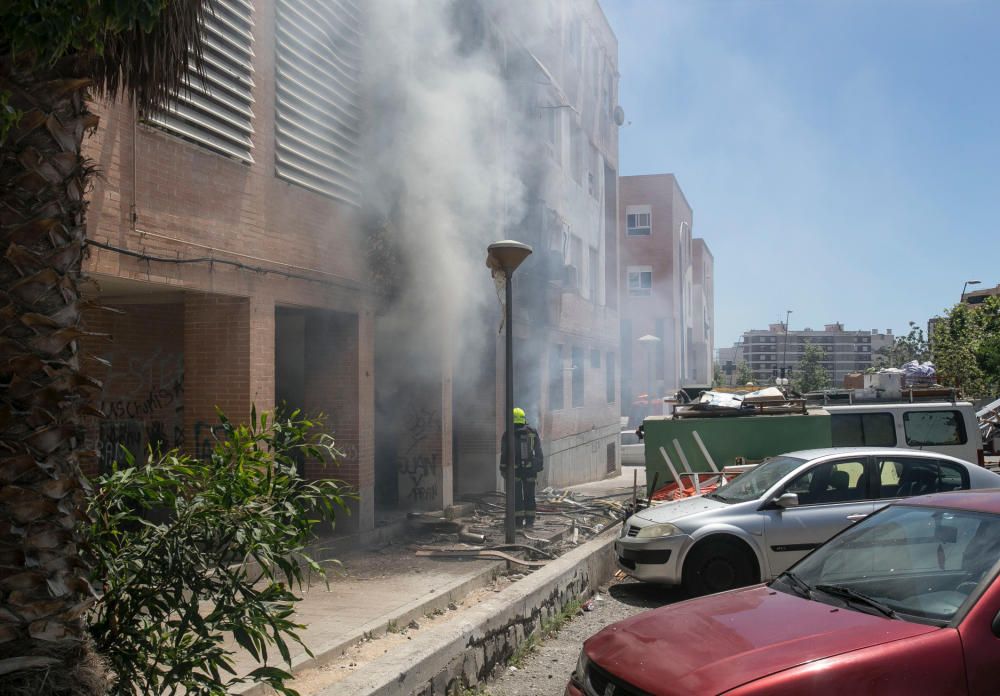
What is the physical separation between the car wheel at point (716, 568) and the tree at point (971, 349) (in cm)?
2121

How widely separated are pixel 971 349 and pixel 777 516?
26.4 metres

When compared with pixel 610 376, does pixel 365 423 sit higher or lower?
lower

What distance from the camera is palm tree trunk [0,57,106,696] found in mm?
2855

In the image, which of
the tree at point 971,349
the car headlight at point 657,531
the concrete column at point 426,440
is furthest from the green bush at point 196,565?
the tree at point 971,349

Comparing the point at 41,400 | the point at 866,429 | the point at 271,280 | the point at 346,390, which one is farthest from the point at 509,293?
the point at 41,400

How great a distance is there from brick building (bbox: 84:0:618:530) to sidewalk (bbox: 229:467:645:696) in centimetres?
98

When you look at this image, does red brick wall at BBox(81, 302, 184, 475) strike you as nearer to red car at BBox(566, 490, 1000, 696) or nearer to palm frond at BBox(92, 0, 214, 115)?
palm frond at BBox(92, 0, 214, 115)

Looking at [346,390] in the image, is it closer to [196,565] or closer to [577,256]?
[196,565]

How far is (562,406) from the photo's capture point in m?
19.9

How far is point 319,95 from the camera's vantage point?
33.1ft

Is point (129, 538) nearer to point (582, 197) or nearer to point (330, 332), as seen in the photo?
point (330, 332)

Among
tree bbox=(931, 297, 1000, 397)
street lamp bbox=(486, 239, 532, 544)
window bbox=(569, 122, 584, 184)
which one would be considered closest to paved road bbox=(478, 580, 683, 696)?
street lamp bbox=(486, 239, 532, 544)

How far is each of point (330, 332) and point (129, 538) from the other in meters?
7.30

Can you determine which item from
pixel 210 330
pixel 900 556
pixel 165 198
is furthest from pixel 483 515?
pixel 900 556
